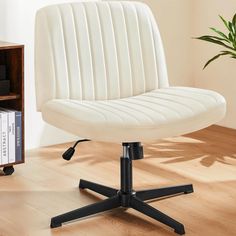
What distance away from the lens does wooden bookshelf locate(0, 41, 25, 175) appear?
10.6 ft

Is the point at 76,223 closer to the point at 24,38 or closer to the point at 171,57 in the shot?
the point at 24,38

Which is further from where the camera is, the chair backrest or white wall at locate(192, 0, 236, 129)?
white wall at locate(192, 0, 236, 129)

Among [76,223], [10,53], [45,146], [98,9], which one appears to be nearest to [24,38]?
[10,53]

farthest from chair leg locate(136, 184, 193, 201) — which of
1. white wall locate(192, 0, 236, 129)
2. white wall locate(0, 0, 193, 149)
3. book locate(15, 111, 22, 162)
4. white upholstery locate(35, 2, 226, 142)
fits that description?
white wall locate(192, 0, 236, 129)

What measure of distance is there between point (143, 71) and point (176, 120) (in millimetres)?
538

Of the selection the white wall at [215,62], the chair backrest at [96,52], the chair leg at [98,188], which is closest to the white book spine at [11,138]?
the chair leg at [98,188]

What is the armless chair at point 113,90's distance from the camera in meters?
2.44

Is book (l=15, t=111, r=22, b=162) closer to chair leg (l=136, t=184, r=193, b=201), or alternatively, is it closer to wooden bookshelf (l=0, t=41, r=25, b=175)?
wooden bookshelf (l=0, t=41, r=25, b=175)

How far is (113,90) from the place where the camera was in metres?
2.88

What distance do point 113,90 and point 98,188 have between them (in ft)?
1.50

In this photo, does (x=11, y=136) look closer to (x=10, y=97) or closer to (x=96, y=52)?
(x=10, y=97)

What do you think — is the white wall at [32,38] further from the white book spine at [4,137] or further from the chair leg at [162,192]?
the chair leg at [162,192]

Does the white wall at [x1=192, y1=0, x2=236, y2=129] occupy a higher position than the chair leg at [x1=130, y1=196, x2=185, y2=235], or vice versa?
the white wall at [x1=192, y1=0, x2=236, y2=129]

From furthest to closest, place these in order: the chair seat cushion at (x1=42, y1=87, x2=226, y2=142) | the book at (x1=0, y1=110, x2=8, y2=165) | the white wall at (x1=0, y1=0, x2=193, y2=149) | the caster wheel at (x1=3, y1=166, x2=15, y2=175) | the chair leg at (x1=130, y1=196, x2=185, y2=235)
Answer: the white wall at (x1=0, y1=0, x2=193, y2=149), the caster wheel at (x1=3, y1=166, x2=15, y2=175), the book at (x1=0, y1=110, x2=8, y2=165), the chair leg at (x1=130, y1=196, x2=185, y2=235), the chair seat cushion at (x1=42, y1=87, x2=226, y2=142)
